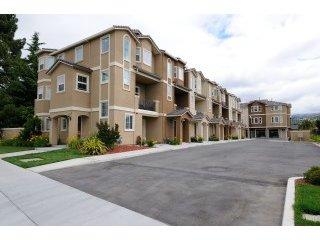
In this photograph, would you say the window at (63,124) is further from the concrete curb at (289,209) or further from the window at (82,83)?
the concrete curb at (289,209)

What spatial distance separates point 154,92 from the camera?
3131 centimetres

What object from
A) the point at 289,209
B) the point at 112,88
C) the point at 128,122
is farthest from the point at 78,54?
the point at 289,209

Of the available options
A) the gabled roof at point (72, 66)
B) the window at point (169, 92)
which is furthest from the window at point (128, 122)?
the window at point (169, 92)

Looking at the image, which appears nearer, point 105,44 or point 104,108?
point 104,108

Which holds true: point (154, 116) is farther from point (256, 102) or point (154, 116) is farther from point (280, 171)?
point (256, 102)

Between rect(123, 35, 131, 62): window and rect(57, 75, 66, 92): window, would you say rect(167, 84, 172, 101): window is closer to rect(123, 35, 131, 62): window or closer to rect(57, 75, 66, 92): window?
rect(123, 35, 131, 62): window

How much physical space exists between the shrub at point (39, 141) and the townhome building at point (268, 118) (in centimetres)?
6272

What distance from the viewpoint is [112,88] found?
78.7ft

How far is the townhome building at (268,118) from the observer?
75188 mm

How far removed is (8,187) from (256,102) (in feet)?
251

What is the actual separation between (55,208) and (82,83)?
751 inches

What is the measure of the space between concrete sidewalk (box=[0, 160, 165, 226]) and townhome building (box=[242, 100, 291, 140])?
73066 mm

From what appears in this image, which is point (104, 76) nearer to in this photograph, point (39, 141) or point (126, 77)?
point (126, 77)

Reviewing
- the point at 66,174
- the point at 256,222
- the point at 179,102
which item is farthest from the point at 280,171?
the point at 179,102
